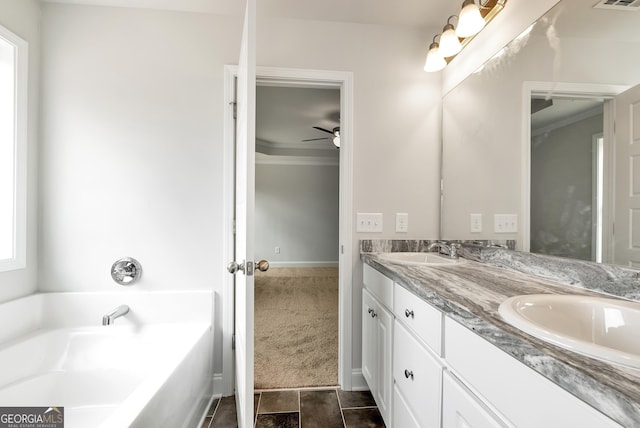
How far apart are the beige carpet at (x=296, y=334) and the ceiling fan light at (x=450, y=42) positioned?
2225 mm

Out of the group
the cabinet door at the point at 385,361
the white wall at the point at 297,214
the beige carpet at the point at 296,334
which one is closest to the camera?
the cabinet door at the point at 385,361

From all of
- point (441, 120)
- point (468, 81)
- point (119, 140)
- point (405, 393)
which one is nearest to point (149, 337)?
point (119, 140)

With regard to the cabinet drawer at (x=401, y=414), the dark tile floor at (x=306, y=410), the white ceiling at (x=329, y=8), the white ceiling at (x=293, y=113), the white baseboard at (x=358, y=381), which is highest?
the white ceiling at (x=293, y=113)

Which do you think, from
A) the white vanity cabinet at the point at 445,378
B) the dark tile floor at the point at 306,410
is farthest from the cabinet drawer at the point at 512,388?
the dark tile floor at the point at 306,410

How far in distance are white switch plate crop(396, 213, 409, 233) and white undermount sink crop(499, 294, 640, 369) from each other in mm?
1023

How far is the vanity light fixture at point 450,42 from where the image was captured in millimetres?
1486

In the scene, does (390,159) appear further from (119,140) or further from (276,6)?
(119,140)

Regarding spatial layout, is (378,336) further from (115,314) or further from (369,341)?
(115,314)

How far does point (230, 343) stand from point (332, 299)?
2.01 meters

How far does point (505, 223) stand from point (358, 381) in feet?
4.38

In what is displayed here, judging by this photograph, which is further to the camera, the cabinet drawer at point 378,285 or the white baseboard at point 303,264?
the white baseboard at point 303,264

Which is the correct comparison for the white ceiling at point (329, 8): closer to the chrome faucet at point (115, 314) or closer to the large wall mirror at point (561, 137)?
the large wall mirror at point (561, 137)

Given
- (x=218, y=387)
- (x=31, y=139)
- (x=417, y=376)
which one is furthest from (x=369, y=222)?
(x=31, y=139)

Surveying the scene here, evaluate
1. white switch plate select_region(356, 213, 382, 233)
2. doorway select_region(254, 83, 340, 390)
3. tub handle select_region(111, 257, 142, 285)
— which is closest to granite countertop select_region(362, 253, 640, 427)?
white switch plate select_region(356, 213, 382, 233)
